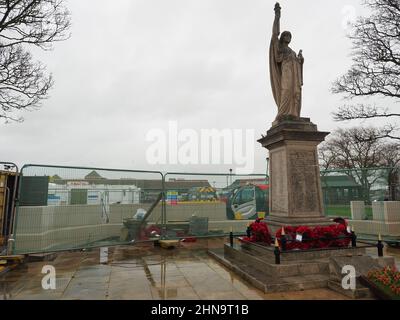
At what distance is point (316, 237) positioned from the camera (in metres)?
6.44

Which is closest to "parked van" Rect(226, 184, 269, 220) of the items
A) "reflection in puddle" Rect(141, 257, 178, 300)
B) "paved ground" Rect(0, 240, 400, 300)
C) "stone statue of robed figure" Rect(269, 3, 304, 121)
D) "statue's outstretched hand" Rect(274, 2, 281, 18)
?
"paved ground" Rect(0, 240, 400, 300)

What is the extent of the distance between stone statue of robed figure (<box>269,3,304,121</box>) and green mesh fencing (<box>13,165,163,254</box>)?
5202 mm

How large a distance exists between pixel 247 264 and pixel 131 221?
4.93 metres

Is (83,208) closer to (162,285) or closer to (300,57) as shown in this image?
(162,285)

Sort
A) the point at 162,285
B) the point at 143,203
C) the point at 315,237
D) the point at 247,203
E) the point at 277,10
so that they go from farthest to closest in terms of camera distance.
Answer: the point at 247,203
the point at 143,203
the point at 277,10
the point at 315,237
the point at 162,285

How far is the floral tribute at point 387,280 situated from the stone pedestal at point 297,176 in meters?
2.06

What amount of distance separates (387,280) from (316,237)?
5.69ft

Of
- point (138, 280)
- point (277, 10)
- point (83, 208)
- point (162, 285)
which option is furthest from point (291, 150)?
point (83, 208)

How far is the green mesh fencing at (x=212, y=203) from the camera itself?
1133 centimetres

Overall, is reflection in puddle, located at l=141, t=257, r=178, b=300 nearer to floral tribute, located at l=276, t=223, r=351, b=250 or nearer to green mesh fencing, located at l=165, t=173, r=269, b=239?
floral tribute, located at l=276, t=223, r=351, b=250

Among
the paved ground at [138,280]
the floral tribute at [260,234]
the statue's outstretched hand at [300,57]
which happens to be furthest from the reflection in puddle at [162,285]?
the statue's outstretched hand at [300,57]

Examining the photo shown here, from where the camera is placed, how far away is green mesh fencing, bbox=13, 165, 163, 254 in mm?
7906

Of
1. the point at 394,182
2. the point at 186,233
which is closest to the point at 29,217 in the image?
the point at 186,233
